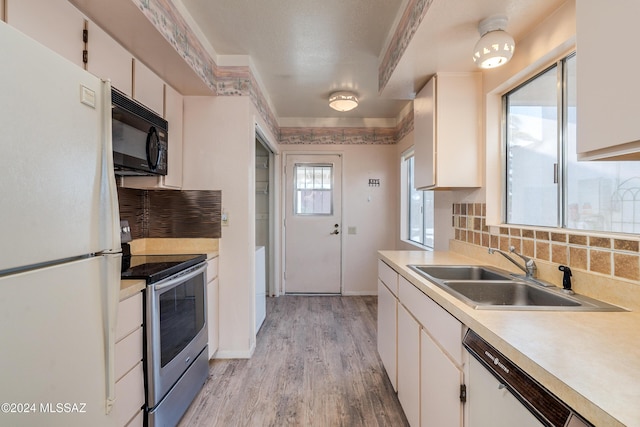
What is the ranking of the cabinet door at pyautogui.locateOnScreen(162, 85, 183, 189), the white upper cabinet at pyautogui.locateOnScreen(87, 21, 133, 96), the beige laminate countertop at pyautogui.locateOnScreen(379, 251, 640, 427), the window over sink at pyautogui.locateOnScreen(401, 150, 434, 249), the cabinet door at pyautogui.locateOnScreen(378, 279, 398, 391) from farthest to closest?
the window over sink at pyautogui.locateOnScreen(401, 150, 434, 249) < the cabinet door at pyautogui.locateOnScreen(162, 85, 183, 189) < the cabinet door at pyautogui.locateOnScreen(378, 279, 398, 391) < the white upper cabinet at pyautogui.locateOnScreen(87, 21, 133, 96) < the beige laminate countertop at pyautogui.locateOnScreen(379, 251, 640, 427)

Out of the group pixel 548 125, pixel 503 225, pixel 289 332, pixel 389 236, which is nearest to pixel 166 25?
pixel 548 125

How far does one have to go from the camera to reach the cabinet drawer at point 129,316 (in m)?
1.27

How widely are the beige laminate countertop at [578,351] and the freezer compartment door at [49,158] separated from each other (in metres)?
1.22

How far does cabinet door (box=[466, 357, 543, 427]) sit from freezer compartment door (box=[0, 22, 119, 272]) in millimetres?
1264

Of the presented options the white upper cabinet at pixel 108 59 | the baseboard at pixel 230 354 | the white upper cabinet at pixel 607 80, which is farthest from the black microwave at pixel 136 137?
the white upper cabinet at pixel 607 80

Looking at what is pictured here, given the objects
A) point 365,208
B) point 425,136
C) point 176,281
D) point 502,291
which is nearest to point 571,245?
point 502,291

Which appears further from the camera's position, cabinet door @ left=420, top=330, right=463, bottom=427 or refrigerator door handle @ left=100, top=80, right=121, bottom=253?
cabinet door @ left=420, top=330, right=463, bottom=427

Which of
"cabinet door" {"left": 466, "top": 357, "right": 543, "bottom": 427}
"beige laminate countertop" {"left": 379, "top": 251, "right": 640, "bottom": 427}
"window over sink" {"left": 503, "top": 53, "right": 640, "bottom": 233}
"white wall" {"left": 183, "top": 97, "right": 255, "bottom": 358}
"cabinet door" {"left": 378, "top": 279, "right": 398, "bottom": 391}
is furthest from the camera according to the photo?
"white wall" {"left": 183, "top": 97, "right": 255, "bottom": 358}

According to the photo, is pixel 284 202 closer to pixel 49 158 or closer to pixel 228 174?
pixel 228 174

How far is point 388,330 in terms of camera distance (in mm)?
1999

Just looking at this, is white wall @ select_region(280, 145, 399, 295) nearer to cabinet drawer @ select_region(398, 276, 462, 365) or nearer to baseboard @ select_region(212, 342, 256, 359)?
baseboard @ select_region(212, 342, 256, 359)

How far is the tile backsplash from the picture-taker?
1064mm

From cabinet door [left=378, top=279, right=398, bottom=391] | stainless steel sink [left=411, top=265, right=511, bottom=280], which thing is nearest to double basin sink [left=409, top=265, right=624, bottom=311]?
stainless steel sink [left=411, top=265, right=511, bottom=280]

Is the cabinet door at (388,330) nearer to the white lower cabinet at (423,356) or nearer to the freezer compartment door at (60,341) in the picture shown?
the white lower cabinet at (423,356)
